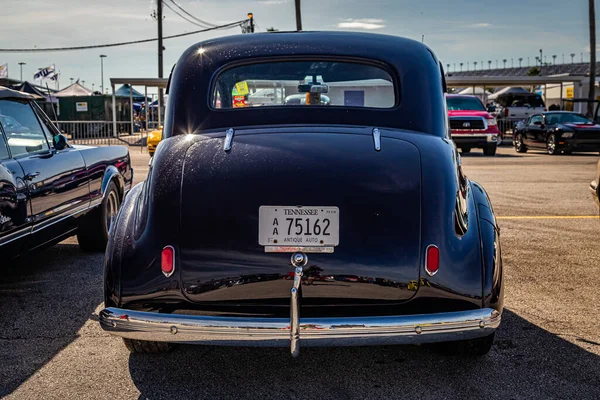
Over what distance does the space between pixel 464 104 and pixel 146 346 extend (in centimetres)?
1955

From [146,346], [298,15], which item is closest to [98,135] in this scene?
[298,15]

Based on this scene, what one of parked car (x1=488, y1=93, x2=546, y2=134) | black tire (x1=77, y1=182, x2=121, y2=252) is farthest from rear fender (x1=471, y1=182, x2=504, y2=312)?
parked car (x1=488, y1=93, x2=546, y2=134)

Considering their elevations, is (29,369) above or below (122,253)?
below

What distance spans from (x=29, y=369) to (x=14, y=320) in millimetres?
1034

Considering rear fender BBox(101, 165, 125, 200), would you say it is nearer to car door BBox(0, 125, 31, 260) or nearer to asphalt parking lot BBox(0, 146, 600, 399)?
asphalt parking lot BBox(0, 146, 600, 399)

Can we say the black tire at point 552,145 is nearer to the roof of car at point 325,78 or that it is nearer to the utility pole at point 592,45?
the utility pole at point 592,45

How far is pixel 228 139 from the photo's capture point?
373 cm

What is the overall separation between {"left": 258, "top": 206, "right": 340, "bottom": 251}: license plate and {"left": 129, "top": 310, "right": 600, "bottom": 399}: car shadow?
77 cm

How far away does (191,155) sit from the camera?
11.9ft

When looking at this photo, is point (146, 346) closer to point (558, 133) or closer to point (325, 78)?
point (325, 78)

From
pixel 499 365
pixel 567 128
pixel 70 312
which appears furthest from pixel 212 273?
pixel 567 128

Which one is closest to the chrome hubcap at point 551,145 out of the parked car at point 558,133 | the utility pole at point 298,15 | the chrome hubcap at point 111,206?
the parked car at point 558,133

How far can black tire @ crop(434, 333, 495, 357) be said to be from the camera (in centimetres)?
393

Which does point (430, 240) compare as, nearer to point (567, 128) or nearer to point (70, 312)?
point (70, 312)
